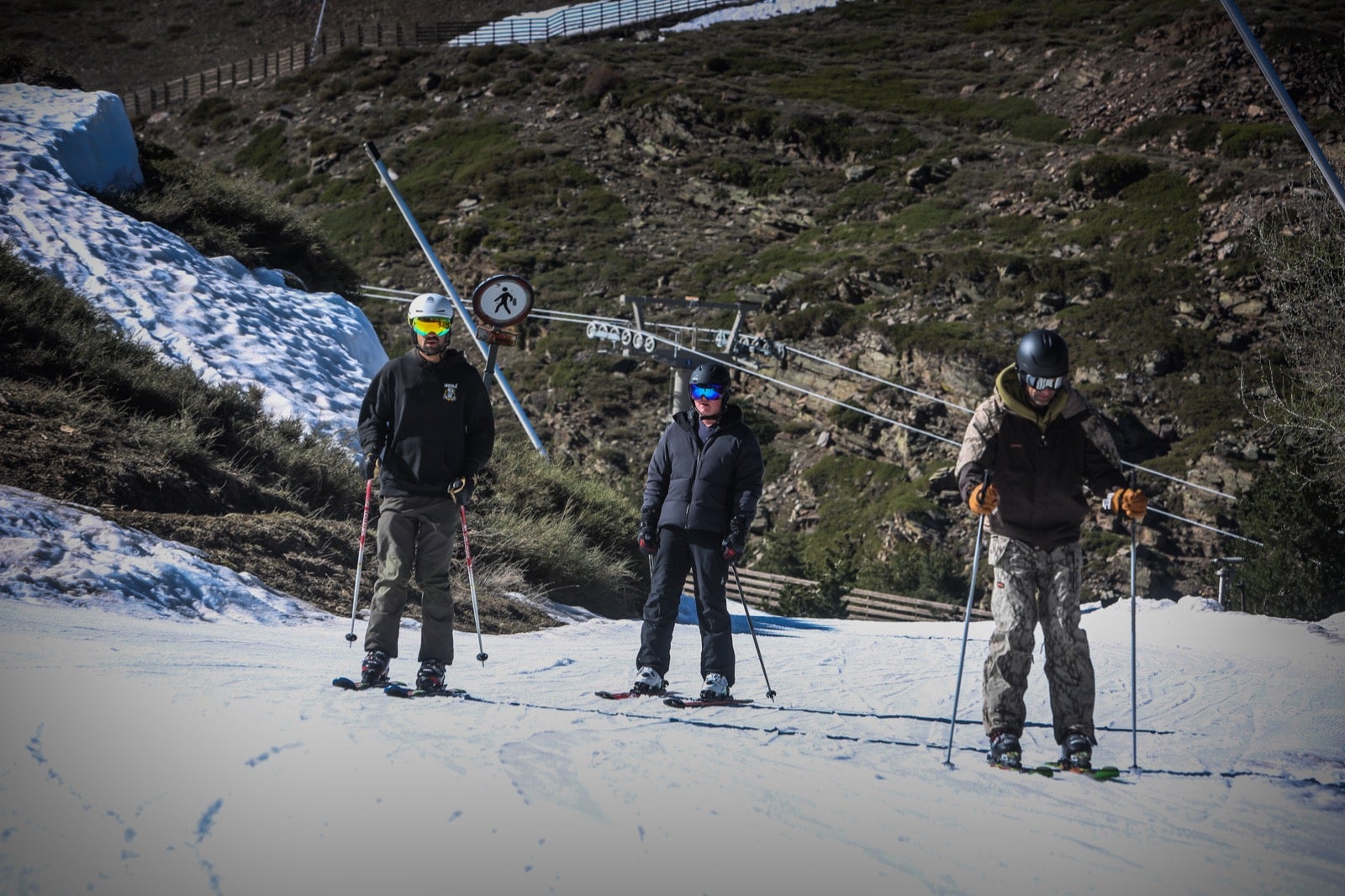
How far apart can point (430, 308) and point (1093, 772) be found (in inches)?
170

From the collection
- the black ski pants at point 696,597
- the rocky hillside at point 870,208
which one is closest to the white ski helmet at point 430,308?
the black ski pants at point 696,597

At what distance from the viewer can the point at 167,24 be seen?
3423 inches

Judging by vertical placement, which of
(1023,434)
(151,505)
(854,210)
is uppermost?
(854,210)

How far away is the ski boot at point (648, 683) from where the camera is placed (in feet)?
22.4

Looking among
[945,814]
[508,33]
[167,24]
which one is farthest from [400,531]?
[167,24]

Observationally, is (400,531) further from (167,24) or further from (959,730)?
(167,24)

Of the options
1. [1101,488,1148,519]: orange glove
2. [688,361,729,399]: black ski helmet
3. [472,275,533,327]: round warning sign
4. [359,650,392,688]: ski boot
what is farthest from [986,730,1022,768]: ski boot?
[472,275,533,327]: round warning sign

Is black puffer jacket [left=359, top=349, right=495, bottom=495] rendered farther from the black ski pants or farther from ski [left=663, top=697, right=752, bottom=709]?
ski [left=663, top=697, right=752, bottom=709]

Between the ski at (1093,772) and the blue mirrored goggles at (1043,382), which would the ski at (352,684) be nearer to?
the ski at (1093,772)

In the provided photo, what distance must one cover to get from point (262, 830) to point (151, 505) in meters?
6.63

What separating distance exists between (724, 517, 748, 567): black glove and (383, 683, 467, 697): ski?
1.69m

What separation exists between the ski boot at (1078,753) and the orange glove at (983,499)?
1.16 m

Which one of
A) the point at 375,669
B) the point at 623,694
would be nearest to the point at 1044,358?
the point at 623,694

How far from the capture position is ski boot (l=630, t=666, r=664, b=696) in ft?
22.4
